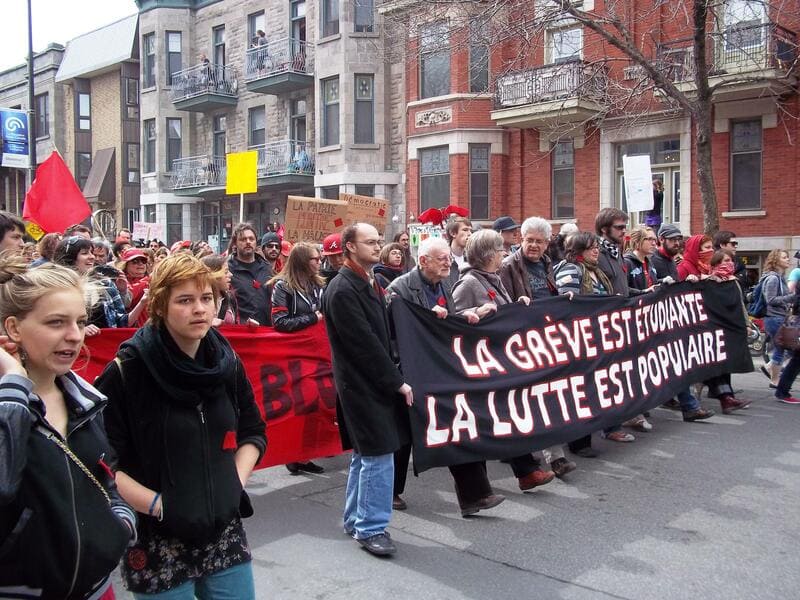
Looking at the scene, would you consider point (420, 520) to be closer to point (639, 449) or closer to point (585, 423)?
point (585, 423)

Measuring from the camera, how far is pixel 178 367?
2402 mm

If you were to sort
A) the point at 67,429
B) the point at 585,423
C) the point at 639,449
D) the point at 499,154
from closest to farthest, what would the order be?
the point at 67,429 < the point at 585,423 < the point at 639,449 < the point at 499,154

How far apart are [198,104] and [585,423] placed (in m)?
26.3

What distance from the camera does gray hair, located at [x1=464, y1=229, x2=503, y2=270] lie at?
18.0 feet

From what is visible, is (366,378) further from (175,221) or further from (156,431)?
(175,221)

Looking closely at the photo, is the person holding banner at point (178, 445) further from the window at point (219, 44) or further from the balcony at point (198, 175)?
the window at point (219, 44)

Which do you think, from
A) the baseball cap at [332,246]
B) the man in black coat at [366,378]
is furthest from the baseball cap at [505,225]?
the man in black coat at [366,378]

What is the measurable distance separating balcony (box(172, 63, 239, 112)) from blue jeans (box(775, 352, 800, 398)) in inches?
955

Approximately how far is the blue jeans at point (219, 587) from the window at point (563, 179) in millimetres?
Answer: 19555

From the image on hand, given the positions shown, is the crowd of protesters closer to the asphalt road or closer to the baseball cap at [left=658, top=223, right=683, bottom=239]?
the asphalt road

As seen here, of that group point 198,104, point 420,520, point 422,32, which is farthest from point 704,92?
point 198,104

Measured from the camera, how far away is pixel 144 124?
32531 millimetres

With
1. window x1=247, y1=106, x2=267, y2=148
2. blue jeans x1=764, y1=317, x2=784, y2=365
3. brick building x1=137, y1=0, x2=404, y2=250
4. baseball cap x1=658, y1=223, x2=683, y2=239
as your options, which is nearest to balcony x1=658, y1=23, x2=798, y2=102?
blue jeans x1=764, y1=317, x2=784, y2=365

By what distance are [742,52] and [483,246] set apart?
1380 centimetres
